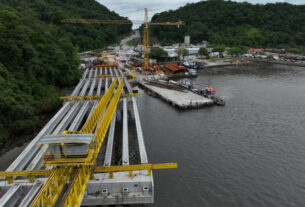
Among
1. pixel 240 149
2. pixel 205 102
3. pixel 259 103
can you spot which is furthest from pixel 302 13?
pixel 240 149

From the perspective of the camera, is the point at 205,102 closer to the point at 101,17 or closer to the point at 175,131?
the point at 175,131

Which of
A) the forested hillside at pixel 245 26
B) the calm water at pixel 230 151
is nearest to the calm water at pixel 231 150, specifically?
the calm water at pixel 230 151

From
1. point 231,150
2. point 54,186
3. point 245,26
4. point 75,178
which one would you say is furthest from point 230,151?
point 245,26

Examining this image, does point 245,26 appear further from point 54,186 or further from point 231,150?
point 54,186

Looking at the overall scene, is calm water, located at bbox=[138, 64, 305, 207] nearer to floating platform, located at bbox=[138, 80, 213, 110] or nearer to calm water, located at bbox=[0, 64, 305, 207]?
calm water, located at bbox=[0, 64, 305, 207]

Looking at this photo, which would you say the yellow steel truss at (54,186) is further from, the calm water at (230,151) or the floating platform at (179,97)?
the floating platform at (179,97)

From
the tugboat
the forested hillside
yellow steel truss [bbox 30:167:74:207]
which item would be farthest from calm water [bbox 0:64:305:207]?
the forested hillside

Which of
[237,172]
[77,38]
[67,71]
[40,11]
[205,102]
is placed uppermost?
[40,11]
